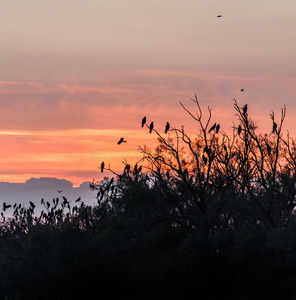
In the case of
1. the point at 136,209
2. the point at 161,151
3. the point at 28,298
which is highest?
the point at 161,151

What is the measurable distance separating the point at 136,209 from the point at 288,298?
877 centimetres

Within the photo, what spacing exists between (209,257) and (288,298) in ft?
13.1

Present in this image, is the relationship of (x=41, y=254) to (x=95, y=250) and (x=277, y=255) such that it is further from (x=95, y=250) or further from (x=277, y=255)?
(x=277, y=255)

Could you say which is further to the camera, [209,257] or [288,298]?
[209,257]

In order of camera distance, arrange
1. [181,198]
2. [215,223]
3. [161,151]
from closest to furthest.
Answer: [215,223], [181,198], [161,151]

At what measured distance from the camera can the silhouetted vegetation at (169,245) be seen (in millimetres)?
27859

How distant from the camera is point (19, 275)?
35.1 metres

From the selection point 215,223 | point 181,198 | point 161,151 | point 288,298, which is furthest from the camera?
point 161,151

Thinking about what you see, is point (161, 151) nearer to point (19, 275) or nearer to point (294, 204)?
point (294, 204)

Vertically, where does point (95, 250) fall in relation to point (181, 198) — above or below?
below

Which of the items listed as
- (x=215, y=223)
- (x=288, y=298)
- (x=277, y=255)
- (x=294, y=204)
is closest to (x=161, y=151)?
(x=294, y=204)

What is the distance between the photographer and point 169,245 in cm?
3125

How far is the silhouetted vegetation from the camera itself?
27859 mm

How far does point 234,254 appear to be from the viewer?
92.9ft
